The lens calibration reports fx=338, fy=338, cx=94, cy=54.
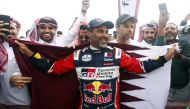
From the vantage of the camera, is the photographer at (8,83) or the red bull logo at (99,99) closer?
the red bull logo at (99,99)

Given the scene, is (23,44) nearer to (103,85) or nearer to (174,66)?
(103,85)

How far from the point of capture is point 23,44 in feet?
14.3

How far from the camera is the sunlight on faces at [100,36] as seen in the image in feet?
13.4

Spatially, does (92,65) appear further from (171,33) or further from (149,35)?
(171,33)

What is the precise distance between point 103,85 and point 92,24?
760 mm

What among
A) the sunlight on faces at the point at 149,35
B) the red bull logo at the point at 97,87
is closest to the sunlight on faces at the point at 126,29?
the red bull logo at the point at 97,87

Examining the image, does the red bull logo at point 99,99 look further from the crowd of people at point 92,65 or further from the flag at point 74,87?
the flag at point 74,87

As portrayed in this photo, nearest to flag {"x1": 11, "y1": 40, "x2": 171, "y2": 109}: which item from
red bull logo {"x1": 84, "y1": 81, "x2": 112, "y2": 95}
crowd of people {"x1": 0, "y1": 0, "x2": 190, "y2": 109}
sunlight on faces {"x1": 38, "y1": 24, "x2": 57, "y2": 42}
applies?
crowd of people {"x1": 0, "y1": 0, "x2": 190, "y2": 109}

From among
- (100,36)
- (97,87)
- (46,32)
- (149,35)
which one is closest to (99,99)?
(97,87)

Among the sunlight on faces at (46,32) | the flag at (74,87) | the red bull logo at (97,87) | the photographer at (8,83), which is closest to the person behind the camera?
the red bull logo at (97,87)

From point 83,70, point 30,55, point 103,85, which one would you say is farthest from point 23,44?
point 103,85

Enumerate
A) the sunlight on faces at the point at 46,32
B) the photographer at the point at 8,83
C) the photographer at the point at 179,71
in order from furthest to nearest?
the sunlight on faces at the point at 46,32, the photographer at the point at 179,71, the photographer at the point at 8,83

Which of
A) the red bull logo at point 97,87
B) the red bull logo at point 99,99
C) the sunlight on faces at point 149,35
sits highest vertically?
the sunlight on faces at point 149,35

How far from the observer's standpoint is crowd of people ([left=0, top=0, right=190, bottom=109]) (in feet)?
13.5
